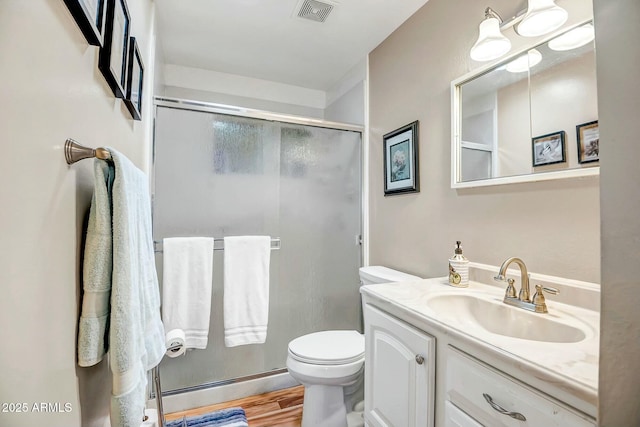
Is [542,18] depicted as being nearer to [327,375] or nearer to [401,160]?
[401,160]

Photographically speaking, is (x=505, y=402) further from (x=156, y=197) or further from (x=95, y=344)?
(x=156, y=197)

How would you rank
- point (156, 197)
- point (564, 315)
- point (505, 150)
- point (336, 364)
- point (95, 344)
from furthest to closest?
1. point (156, 197)
2. point (336, 364)
3. point (505, 150)
4. point (564, 315)
5. point (95, 344)

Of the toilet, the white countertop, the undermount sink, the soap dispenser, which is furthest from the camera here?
the toilet

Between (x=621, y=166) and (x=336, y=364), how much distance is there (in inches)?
55.0

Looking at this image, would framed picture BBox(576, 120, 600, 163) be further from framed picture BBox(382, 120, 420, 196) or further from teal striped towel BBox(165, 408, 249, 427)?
teal striped towel BBox(165, 408, 249, 427)

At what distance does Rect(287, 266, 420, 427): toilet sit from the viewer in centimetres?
142

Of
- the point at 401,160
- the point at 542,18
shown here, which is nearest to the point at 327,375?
Answer: the point at 401,160

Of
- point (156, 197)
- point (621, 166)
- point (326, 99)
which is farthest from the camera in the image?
point (326, 99)

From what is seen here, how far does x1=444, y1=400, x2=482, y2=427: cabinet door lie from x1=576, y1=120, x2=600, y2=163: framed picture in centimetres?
88

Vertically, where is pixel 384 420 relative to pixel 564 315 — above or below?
below

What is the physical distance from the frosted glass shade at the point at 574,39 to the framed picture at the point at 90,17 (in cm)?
142

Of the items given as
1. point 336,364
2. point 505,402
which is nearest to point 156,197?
point 336,364

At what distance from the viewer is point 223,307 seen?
1.74 m

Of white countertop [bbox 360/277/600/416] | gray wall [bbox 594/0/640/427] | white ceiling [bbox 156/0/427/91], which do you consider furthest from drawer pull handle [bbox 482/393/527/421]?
white ceiling [bbox 156/0/427/91]
